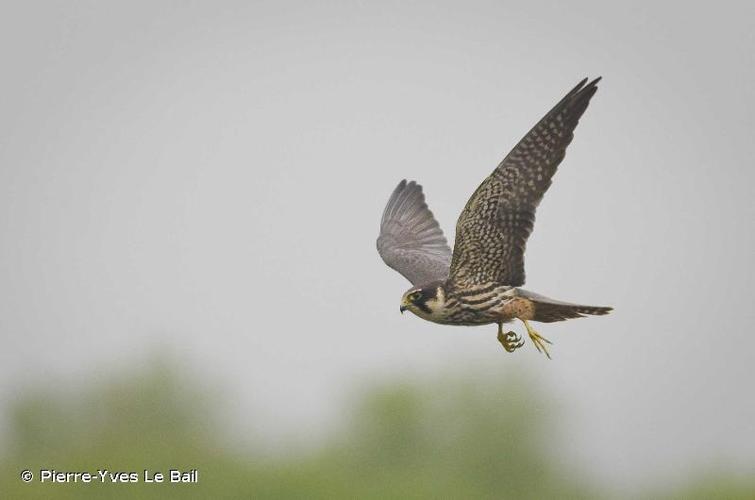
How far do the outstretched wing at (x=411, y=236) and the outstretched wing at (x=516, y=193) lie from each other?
2.86m

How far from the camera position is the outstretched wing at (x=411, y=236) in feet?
40.2

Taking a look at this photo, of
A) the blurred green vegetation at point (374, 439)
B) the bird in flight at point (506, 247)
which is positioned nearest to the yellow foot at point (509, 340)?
the bird in flight at point (506, 247)

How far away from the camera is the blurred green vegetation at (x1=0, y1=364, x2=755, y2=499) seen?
39.0m

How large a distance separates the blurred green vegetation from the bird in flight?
95.8 ft

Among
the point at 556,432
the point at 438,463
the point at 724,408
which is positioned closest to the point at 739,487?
the point at 556,432

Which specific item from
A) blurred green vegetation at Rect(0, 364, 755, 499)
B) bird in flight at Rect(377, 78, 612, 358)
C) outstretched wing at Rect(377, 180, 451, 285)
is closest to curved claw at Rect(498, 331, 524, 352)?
bird in flight at Rect(377, 78, 612, 358)

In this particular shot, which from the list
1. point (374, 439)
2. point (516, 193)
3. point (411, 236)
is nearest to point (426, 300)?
point (516, 193)

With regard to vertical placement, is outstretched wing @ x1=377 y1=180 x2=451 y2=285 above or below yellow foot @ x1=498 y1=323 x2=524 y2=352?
above

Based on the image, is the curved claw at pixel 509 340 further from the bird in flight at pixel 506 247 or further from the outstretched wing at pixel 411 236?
the outstretched wing at pixel 411 236

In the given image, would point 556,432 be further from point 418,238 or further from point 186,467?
point 418,238

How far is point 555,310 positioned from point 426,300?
1024 millimetres

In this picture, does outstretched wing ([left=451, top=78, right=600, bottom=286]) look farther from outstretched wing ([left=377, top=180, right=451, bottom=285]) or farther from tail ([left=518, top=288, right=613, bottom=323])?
outstretched wing ([left=377, top=180, right=451, bottom=285])

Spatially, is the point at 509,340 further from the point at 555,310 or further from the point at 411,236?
the point at 411,236

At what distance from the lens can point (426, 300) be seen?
361 inches
